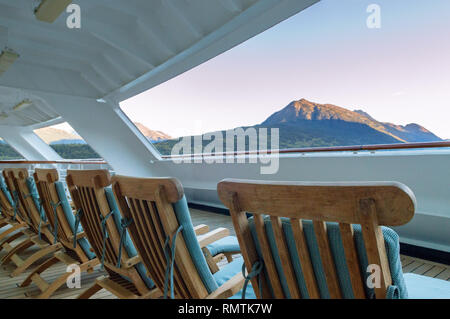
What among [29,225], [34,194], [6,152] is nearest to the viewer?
[34,194]

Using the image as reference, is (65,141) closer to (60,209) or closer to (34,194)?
(34,194)

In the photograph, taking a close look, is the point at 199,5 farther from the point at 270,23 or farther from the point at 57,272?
the point at 57,272

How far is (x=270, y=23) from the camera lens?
2.89 m

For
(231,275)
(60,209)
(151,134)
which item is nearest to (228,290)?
(231,275)

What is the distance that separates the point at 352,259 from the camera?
25.8 inches

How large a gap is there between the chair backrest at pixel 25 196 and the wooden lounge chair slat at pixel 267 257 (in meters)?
2.12

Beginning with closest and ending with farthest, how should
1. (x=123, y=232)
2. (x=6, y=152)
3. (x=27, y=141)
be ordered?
(x=123, y=232) → (x=27, y=141) → (x=6, y=152)

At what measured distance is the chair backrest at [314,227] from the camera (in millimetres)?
567

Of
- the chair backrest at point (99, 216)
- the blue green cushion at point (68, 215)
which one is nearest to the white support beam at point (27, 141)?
the blue green cushion at point (68, 215)

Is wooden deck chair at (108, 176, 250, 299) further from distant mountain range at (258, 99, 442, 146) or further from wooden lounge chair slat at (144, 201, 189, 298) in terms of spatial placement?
distant mountain range at (258, 99, 442, 146)

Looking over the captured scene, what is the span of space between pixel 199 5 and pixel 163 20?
0.65 m

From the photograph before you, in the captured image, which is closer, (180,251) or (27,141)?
(180,251)

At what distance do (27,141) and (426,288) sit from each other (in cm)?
1235

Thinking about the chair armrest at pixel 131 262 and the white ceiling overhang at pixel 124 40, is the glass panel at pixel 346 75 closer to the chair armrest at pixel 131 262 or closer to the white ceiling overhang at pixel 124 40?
the white ceiling overhang at pixel 124 40
